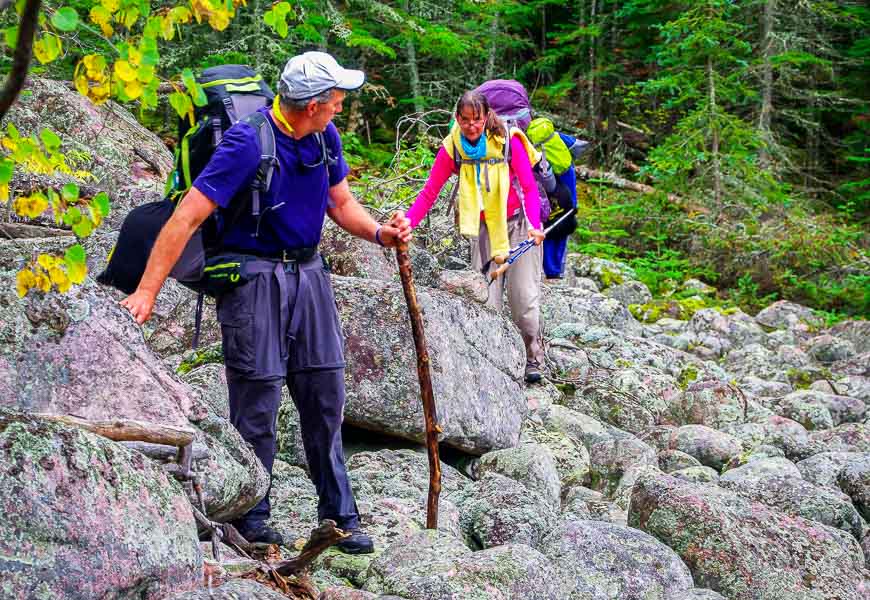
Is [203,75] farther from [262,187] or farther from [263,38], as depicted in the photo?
[263,38]

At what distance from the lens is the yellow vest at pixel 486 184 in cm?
853

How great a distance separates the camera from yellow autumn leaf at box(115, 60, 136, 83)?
2721 millimetres

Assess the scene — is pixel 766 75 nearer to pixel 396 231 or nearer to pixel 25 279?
pixel 396 231

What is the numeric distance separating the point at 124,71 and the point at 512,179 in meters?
6.32

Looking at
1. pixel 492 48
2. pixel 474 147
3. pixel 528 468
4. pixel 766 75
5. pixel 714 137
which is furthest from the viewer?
pixel 492 48

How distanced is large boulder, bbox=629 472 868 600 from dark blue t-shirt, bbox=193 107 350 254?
2.42 m

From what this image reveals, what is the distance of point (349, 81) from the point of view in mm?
4617

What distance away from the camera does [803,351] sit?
1512cm

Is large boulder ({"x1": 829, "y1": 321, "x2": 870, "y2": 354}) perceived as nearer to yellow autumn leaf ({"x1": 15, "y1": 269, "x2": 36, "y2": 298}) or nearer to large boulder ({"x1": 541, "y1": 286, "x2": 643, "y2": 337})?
large boulder ({"x1": 541, "y1": 286, "x2": 643, "y2": 337})

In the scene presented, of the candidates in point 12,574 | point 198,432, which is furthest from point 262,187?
point 12,574

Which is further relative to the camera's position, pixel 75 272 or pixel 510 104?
pixel 510 104

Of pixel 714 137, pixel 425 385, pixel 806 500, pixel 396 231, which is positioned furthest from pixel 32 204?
pixel 714 137

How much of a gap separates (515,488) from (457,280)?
384 cm

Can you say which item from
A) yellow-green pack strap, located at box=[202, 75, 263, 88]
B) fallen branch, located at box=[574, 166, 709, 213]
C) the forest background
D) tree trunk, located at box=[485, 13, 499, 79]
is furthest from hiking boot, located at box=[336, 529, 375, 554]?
tree trunk, located at box=[485, 13, 499, 79]
